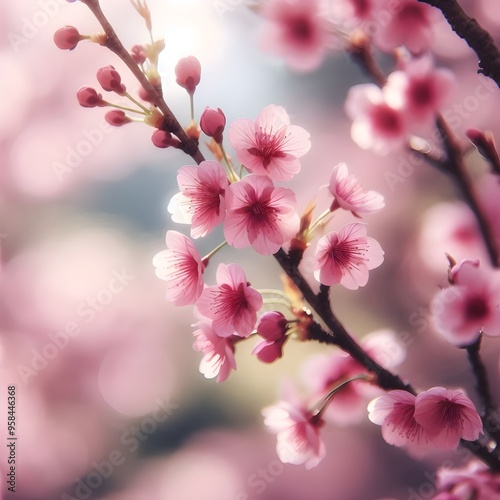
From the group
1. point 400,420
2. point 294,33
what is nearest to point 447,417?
point 400,420

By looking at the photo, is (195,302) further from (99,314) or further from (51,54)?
(51,54)

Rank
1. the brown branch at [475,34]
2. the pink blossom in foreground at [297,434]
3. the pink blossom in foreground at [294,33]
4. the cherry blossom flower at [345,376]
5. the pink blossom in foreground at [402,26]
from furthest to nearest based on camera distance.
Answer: the pink blossom in foreground at [294,33], the pink blossom in foreground at [402,26], the cherry blossom flower at [345,376], the pink blossom in foreground at [297,434], the brown branch at [475,34]

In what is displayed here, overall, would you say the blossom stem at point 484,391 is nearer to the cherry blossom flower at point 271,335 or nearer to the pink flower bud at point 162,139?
the cherry blossom flower at point 271,335

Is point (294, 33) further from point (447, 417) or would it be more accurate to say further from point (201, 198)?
point (447, 417)

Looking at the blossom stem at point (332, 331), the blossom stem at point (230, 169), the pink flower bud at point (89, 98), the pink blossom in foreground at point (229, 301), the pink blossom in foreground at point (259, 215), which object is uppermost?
the pink flower bud at point (89, 98)

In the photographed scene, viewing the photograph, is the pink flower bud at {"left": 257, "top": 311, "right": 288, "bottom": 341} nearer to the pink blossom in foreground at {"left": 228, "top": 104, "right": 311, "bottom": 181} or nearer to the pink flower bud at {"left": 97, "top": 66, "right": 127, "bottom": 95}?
the pink blossom in foreground at {"left": 228, "top": 104, "right": 311, "bottom": 181}

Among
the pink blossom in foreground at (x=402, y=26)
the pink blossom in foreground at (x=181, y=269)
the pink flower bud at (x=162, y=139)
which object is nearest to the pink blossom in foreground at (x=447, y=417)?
the pink blossom in foreground at (x=181, y=269)
